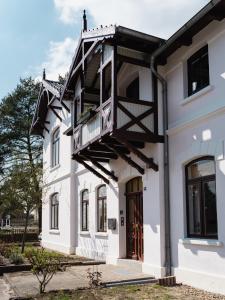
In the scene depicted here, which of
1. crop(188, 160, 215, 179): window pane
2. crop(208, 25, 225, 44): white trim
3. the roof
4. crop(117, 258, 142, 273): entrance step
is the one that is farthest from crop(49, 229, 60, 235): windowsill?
crop(208, 25, 225, 44): white trim

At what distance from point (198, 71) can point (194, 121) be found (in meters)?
1.42

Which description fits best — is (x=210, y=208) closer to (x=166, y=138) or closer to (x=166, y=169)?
(x=166, y=169)

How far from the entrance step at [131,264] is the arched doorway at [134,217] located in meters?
0.28

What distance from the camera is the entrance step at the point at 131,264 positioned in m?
12.7

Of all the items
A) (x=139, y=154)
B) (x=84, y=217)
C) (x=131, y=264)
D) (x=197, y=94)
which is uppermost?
(x=197, y=94)

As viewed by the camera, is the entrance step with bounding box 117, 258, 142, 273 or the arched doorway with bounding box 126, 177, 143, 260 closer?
the entrance step with bounding box 117, 258, 142, 273

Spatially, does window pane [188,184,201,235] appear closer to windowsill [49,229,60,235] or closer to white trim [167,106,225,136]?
white trim [167,106,225,136]

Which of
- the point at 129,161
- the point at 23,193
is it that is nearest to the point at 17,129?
the point at 23,193

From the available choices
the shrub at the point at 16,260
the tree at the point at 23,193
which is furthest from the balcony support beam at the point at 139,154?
the tree at the point at 23,193

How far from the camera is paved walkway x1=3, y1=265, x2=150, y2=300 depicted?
1029cm

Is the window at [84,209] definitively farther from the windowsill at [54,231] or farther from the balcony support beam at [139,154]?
the balcony support beam at [139,154]

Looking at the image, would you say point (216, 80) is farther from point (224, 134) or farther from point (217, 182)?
point (217, 182)

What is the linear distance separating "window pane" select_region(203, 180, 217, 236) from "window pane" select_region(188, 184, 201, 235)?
0.29 meters

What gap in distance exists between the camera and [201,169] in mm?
10609
